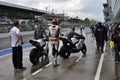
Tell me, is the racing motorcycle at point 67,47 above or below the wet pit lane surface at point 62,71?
above

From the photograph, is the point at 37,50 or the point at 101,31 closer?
the point at 37,50

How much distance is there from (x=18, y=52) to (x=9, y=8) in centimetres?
5464

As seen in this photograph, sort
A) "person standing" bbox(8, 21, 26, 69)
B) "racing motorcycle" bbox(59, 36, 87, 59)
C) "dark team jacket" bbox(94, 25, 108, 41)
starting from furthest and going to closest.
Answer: "dark team jacket" bbox(94, 25, 108, 41) < "racing motorcycle" bbox(59, 36, 87, 59) < "person standing" bbox(8, 21, 26, 69)

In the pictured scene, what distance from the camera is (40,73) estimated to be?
10961mm

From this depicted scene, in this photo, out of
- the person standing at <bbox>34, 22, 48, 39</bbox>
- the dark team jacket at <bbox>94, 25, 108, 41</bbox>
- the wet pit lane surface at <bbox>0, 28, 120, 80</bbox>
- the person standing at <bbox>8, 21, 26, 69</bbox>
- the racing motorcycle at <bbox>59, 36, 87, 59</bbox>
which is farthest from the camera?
the dark team jacket at <bbox>94, 25, 108, 41</bbox>

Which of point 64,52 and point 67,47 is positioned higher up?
point 67,47

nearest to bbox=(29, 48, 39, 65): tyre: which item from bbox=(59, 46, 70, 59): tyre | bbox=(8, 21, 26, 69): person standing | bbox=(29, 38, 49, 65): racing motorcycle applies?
bbox=(29, 38, 49, 65): racing motorcycle

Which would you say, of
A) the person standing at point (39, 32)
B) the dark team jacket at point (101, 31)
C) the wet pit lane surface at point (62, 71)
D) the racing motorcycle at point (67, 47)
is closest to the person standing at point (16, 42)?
the wet pit lane surface at point (62, 71)

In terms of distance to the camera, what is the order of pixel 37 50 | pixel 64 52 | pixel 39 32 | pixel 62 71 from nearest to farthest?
pixel 62 71 → pixel 37 50 → pixel 39 32 → pixel 64 52

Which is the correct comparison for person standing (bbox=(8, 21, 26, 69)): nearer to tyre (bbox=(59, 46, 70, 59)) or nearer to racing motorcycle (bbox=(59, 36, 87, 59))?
racing motorcycle (bbox=(59, 36, 87, 59))

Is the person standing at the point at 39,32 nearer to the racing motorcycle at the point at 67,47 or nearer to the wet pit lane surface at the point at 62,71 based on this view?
the racing motorcycle at the point at 67,47

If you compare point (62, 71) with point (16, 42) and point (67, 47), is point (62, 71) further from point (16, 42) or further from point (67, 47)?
point (67, 47)

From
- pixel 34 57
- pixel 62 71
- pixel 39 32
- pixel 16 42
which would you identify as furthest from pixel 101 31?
pixel 16 42

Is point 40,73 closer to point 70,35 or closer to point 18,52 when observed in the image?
point 18,52
